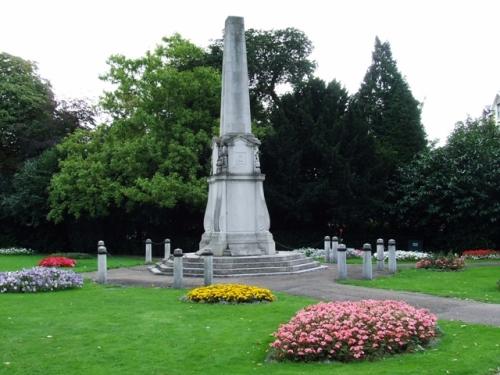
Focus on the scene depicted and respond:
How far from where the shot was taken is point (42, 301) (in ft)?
49.3

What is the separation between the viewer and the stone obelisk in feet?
75.2

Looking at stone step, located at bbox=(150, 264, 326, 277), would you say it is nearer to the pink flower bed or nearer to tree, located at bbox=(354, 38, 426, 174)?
the pink flower bed

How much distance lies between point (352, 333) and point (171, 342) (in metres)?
2.96

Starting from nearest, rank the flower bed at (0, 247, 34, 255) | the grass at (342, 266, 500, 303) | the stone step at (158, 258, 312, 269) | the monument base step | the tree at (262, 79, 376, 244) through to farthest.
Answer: the grass at (342, 266, 500, 303) → the monument base step → the stone step at (158, 258, 312, 269) → the tree at (262, 79, 376, 244) → the flower bed at (0, 247, 34, 255)

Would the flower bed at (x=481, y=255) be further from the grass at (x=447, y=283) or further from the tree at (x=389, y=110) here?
the tree at (x=389, y=110)

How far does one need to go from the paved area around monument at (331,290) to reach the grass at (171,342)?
1408 mm

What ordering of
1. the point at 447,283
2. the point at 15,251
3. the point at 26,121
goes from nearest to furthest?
the point at 447,283
the point at 15,251
the point at 26,121

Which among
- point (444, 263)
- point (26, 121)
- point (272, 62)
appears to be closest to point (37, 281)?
point (444, 263)

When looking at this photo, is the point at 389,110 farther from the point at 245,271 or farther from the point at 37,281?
the point at 37,281

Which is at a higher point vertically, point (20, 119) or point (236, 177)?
point (20, 119)

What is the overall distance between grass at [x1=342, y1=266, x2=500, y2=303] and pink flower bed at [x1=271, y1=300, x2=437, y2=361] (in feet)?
19.4

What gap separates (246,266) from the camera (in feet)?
70.5

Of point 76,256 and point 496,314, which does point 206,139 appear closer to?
point 76,256

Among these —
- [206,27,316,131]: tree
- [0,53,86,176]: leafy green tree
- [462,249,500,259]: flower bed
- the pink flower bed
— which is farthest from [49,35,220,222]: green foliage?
the pink flower bed
